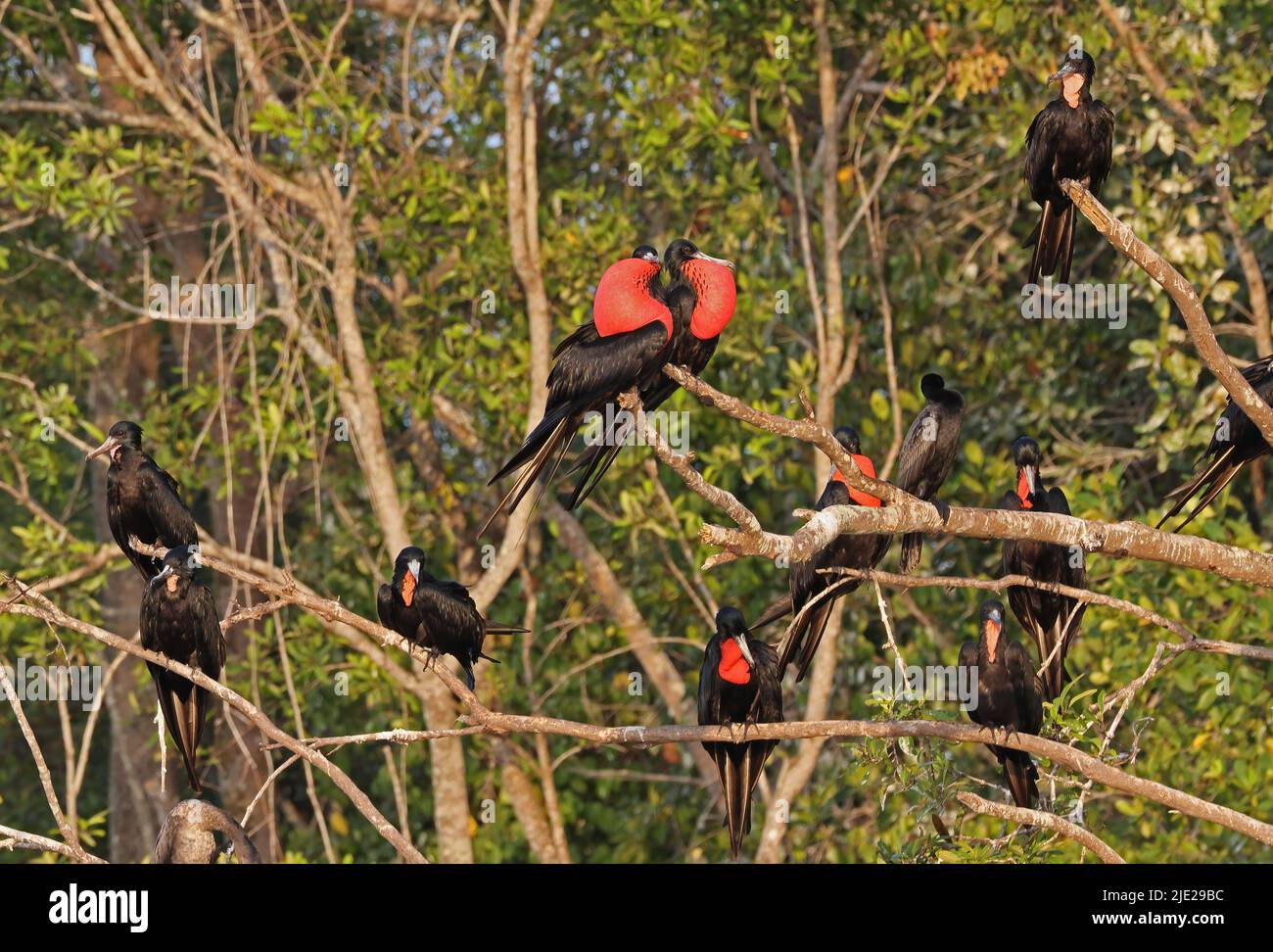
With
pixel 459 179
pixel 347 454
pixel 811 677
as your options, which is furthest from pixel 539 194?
pixel 811 677

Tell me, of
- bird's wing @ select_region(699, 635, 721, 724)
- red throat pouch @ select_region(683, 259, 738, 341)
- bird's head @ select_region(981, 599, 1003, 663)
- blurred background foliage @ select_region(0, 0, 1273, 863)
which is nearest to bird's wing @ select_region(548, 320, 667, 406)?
red throat pouch @ select_region(683, 259, 738, 341)

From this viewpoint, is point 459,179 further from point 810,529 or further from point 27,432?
point 810,529

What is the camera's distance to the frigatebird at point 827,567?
17.1 ft

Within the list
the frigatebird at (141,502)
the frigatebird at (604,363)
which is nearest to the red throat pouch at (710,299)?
the frigatebird at (604,363)

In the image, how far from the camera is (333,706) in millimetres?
9047

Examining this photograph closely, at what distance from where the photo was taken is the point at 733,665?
208 inches

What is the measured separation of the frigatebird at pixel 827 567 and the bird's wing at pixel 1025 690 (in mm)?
513

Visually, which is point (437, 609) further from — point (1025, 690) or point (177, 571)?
point (1025, 690)

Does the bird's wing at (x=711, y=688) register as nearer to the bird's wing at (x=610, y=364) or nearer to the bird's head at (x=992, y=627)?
the bird's head at (x=992, y=627)

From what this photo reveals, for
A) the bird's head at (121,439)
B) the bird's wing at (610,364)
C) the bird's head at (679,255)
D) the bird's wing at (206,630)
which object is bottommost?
the bird's wing at (206,630)

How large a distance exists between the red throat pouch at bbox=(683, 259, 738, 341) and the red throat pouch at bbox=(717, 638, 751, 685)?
0.96 meters

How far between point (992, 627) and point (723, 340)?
2819 millimetres

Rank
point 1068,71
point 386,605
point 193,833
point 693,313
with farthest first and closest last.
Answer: point 386,605
point 1068,71
point 693,313
point 193,833

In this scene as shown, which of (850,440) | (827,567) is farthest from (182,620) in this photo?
(850,440)
